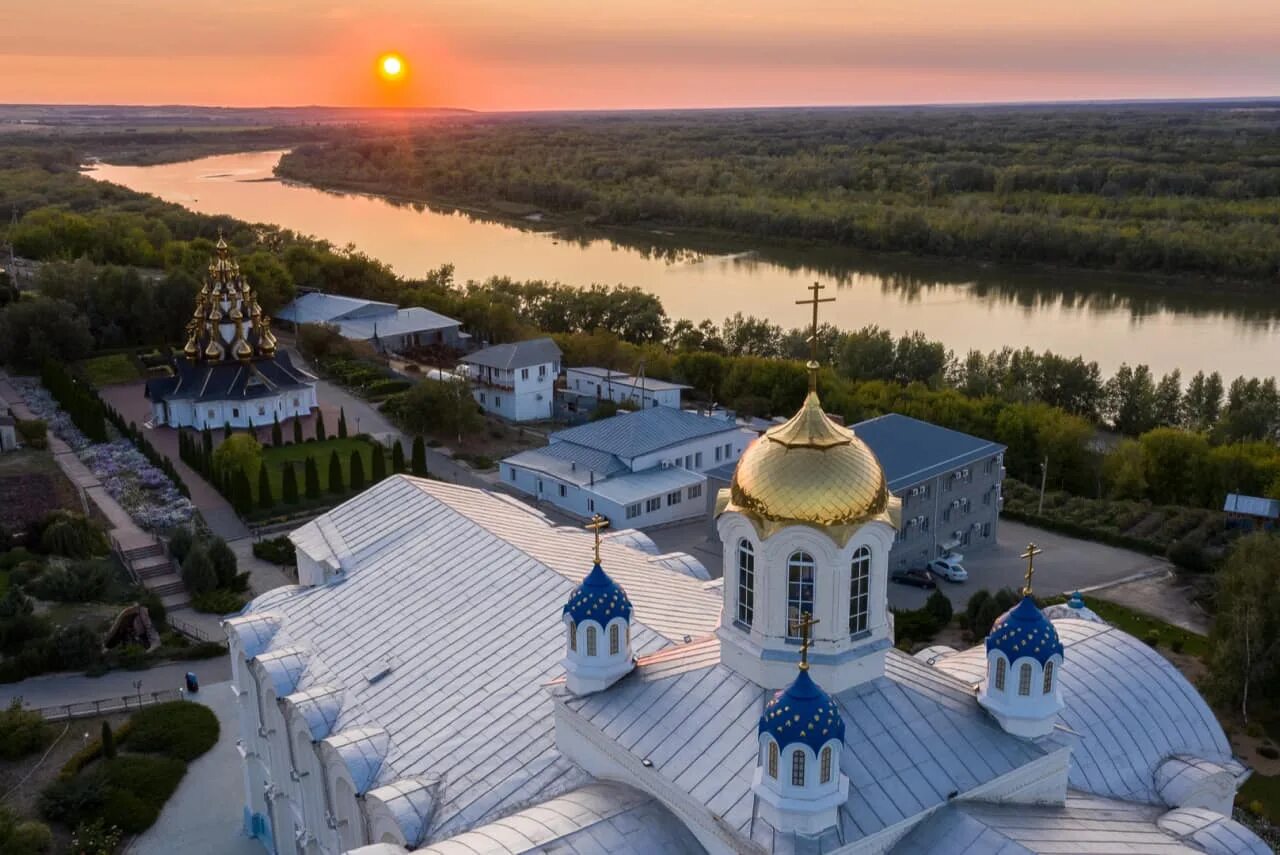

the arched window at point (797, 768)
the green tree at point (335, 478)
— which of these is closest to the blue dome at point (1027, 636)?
the arched window at point (797, 768)

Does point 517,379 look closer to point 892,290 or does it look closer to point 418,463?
point 418,463

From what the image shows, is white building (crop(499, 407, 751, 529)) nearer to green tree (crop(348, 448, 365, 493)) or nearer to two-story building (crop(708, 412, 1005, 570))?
two-story building (crop(708, 412, 1005, 570))

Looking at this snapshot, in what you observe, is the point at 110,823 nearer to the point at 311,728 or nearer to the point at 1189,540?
the point at 311,728

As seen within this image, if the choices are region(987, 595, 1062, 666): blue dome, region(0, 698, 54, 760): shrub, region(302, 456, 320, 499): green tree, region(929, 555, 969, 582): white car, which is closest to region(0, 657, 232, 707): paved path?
region(0, 698, 54, 760): shrub

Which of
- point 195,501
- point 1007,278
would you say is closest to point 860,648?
point 195,501

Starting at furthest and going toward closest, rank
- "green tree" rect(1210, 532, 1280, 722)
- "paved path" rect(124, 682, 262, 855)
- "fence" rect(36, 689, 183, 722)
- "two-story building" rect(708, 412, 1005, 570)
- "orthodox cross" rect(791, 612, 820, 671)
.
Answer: "two-story building" rect(708, 412, 1005, 570), "fence" rect(36, 689, 183, 722), "green tree" rect(1210, 532, 1280, 722), "paved path" rect(124, 682, 262, 855), "orthodox cross" rect(791, 612, 820, 671)

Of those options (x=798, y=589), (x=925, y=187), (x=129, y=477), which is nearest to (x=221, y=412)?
(x=129, y=477)
